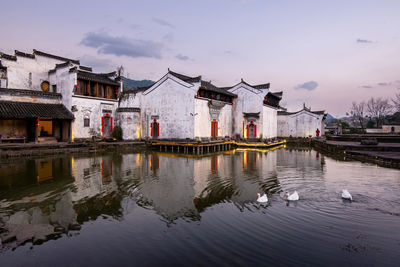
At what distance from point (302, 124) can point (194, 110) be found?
25106 millimetres

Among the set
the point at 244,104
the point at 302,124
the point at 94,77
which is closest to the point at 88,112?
the point at 94,77

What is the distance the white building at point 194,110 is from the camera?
25.3 metres

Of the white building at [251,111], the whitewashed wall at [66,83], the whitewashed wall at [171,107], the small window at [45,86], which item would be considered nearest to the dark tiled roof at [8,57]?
the small window at [45,86]

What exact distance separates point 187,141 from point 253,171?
37.9ft

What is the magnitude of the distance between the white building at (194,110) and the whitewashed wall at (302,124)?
10552 millimetres

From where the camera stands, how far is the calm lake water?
4.79 meters

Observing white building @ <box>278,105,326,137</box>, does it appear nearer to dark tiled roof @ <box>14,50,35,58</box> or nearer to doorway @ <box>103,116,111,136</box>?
doorway @ <box>103,116,111,136</box>

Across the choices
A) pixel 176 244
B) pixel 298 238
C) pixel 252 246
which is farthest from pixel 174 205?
Result: pixel 298 238

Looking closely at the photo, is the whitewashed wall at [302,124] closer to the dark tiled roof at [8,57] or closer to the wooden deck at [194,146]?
the wooden deck at [194,146]

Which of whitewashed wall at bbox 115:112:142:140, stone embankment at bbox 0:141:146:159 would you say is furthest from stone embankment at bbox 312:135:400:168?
whitewashed wall at bbox 115:112:142:140

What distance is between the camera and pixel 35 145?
1905 cm

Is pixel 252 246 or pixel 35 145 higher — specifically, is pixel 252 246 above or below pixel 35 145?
below

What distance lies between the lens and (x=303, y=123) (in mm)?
41406

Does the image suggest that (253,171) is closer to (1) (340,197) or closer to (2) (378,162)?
(1) (340,197)
